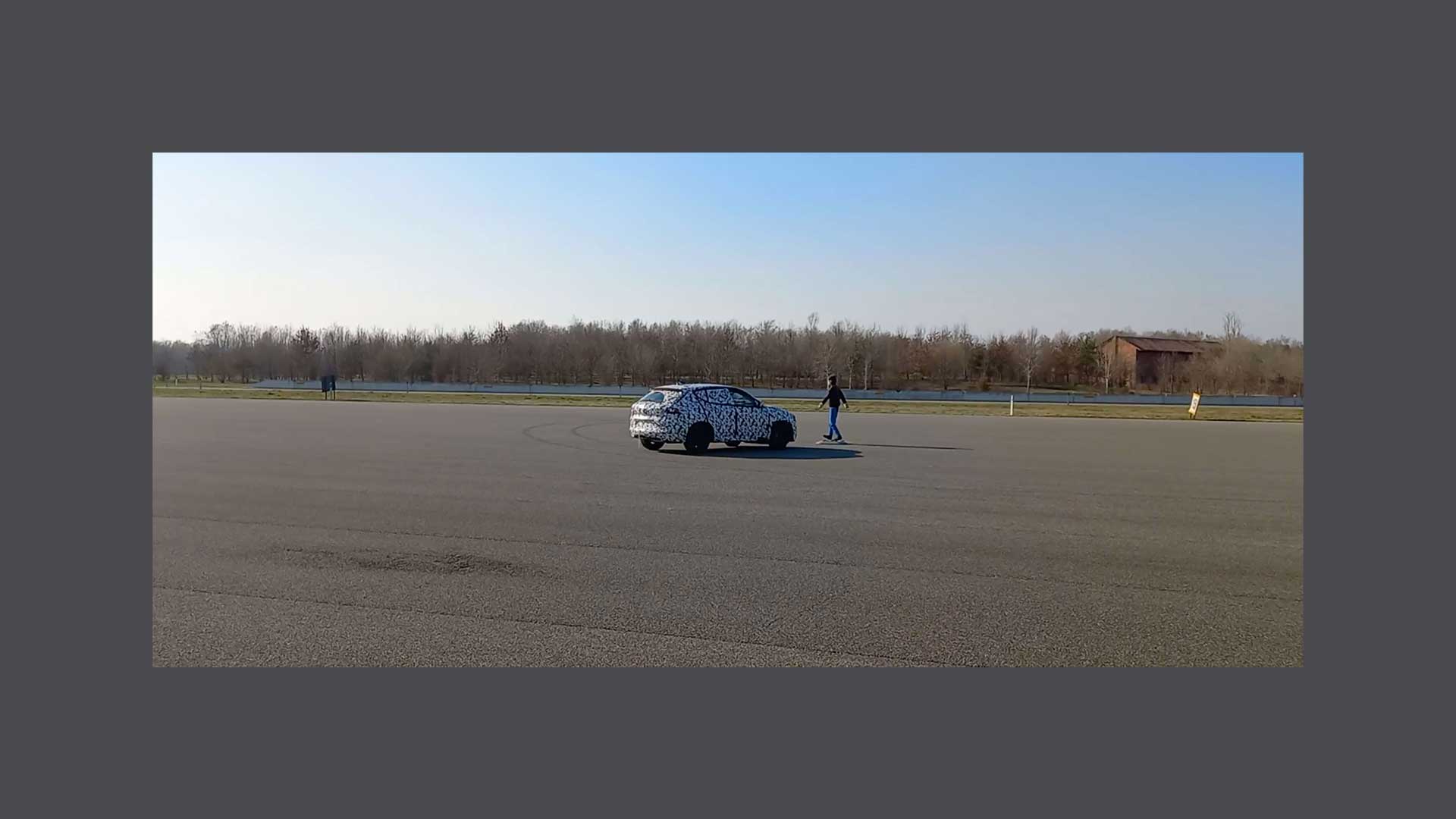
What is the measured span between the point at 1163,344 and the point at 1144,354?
2.42 meters

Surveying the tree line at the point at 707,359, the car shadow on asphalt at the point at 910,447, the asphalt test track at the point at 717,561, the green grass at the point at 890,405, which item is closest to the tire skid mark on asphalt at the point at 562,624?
the asphalt test track at the point at 717,561

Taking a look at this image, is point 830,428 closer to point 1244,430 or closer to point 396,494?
point 396,494

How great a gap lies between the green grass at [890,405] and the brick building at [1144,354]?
20.1 meters

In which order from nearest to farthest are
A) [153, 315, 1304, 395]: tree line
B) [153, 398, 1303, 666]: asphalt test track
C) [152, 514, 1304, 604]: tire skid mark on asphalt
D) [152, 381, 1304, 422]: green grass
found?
[153, 398, 1303, 666]: asphalt test track, [152, 514, 1304, 604]: tire skid mark on asphalt, [152, 381, 1304, 422]: green grass, [153, 315, 1304, 395]: tree line

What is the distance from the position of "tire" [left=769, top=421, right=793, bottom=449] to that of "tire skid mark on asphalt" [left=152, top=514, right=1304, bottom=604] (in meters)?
12.4

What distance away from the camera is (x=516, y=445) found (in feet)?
73.0

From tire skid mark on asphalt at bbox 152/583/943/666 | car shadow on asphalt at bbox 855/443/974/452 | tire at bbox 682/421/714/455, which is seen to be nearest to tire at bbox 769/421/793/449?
tire at bbox 682/421/714/455

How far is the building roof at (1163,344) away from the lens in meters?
76.3

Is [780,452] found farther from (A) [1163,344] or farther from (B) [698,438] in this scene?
(A) [1163,344]

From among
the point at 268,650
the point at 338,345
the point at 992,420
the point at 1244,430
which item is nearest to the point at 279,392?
the point at 338,345

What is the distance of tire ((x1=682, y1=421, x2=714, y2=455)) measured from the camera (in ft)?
67.3

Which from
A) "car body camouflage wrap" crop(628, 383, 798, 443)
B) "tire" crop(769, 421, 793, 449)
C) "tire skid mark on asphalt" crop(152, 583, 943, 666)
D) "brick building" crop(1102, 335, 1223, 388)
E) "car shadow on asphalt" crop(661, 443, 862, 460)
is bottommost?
"tire skid mark on asphalt" crop(152, 583, 943, 666)

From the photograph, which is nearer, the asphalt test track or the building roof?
the asphalt test track

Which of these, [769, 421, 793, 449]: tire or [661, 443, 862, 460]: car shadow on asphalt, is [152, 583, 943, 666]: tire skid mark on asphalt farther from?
[769, 421, 793, 449]: tire
